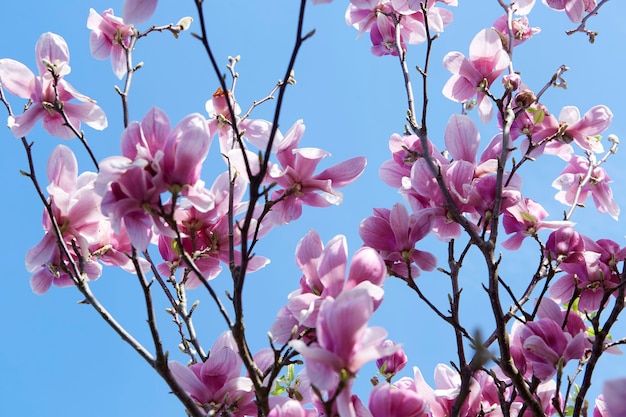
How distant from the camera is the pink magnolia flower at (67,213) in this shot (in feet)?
4.19

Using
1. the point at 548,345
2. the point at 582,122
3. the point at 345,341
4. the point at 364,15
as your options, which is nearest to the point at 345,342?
the point at 345,341

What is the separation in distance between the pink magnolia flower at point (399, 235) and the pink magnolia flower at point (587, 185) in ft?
2.61

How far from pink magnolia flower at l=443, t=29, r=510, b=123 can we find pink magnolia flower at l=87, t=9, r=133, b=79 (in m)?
1.01

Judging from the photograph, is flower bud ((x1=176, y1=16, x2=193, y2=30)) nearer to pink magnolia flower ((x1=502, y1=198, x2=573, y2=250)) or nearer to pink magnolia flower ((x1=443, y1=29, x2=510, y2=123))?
pink magnolia flower ((x1=443, y1=29, x2=510, y2=123))

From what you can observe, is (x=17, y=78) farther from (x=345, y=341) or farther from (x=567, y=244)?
(x=567, y=244)


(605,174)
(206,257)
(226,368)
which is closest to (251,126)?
(206,257)

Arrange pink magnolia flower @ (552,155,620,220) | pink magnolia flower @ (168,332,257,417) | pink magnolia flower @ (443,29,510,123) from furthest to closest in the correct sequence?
pink magnolia flower @ (552,155,620,220), pink magnolia flower @ (443,29,510,123), pink magnolia flower @ (168,332,257,417)

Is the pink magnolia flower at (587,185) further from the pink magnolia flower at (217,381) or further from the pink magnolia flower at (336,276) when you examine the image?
the pink magnolia flower at (217,381)

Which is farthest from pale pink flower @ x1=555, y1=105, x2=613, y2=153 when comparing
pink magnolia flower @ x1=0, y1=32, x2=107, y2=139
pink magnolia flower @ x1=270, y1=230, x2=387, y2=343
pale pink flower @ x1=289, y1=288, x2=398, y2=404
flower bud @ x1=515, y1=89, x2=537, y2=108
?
pink magnolia flower @ x1=0, y1=32, x2=107, y2=139

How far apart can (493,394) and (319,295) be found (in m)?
0.72

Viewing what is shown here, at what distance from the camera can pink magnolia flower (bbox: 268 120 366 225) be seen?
1365 millimetres

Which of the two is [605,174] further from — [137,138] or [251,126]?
[137,138]

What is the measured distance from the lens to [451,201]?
140cm

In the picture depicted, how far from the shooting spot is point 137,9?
1.11m
